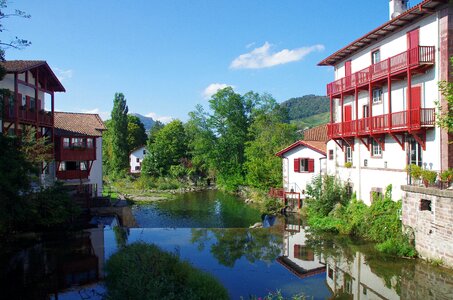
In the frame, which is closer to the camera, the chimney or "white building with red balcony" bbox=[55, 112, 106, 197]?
the chimney

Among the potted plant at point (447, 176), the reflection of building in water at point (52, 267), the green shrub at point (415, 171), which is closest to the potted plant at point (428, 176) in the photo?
the green shrub at point (415, 171)

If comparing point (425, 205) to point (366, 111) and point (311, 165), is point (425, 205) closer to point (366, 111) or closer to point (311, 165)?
point (366, 111)

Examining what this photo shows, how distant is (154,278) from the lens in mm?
11898

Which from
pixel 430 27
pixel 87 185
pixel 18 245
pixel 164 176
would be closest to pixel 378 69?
pixel 430 27

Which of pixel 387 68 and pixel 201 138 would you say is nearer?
pixel 387 68

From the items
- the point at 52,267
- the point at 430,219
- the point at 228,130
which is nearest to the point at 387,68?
the point at 430,219

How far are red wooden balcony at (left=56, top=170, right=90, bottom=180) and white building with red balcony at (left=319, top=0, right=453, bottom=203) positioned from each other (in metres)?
20.0

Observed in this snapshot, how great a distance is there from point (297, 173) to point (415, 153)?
13.8m

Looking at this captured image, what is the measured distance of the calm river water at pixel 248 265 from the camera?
13844mm

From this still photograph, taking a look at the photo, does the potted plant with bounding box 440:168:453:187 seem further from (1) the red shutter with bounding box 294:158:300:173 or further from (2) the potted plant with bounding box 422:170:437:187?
(1) the red shutter with bounding box 294:158:300:173

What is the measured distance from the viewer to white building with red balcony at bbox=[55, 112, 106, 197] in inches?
1156

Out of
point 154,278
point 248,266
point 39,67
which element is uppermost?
point 39,67

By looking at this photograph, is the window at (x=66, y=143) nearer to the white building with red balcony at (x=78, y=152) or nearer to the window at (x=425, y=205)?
the white building with red balcony at (x=78, y=152)

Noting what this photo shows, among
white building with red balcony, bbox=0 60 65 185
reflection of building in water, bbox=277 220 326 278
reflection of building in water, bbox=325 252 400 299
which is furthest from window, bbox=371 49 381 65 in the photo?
white building with red balcony, bbox=0 60 65 185
